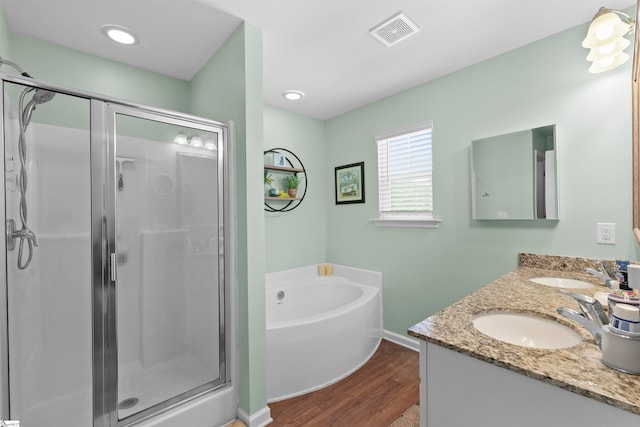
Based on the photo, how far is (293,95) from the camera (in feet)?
8.93

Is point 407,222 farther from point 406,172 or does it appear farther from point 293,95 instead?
point 293,95

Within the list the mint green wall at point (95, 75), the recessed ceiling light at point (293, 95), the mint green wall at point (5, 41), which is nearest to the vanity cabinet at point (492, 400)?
the mint green wall at point (95, 75)

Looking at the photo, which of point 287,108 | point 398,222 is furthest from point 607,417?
point 287,108

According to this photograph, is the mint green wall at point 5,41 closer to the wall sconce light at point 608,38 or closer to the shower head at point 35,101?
the shower head at point 35,101

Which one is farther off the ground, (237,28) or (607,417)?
(237,28)

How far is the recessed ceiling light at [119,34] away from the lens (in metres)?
1.78

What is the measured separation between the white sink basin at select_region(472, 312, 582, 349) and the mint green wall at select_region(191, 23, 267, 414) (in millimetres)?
1227

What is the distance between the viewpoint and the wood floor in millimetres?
1766

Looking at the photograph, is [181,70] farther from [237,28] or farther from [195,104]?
[237,28]

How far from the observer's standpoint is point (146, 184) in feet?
5.32

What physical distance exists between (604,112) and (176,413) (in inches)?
119

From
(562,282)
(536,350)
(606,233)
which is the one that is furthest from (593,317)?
(606,233)

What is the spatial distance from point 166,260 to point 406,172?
2140mm

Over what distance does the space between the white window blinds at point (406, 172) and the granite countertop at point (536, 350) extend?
4.13 feet
